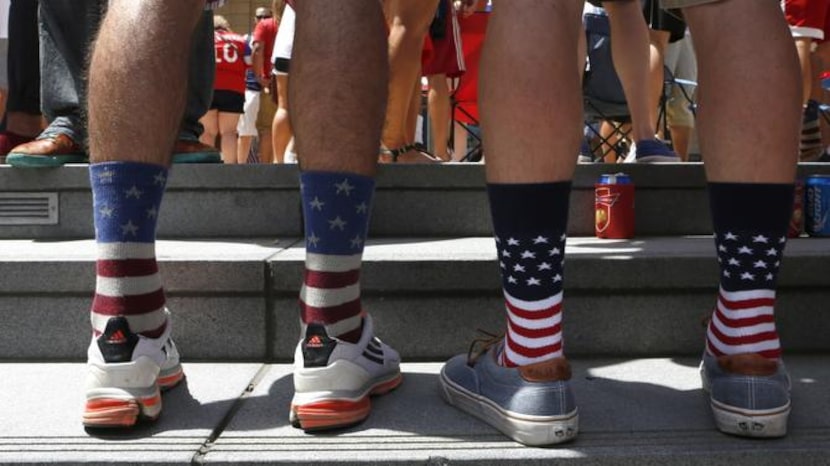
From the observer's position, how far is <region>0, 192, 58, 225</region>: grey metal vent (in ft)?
6.84

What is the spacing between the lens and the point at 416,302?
1654 millimetres

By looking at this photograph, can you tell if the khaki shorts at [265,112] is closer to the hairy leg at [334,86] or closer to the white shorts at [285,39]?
the white shorts at [285,39]

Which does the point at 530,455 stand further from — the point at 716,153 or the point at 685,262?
the point at 685,262

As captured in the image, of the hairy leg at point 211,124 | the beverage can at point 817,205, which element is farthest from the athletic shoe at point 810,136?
the hairy leg at point 211,124

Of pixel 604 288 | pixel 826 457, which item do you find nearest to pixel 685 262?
pixel 604 288

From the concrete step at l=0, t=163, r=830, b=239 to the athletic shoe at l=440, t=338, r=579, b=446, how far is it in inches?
34.9

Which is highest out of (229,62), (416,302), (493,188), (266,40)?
(266,40)

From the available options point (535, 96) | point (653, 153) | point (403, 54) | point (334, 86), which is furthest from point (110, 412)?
point (653, 153)

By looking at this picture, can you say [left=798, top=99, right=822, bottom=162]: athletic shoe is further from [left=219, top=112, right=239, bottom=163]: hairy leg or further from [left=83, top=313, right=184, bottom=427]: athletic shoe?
[left=219, top=112, right=239, bottom=163]: hairy leg

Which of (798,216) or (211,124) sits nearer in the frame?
(798,216)

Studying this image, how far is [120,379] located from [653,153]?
6.25 feet

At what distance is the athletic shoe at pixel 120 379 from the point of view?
1.18 metres

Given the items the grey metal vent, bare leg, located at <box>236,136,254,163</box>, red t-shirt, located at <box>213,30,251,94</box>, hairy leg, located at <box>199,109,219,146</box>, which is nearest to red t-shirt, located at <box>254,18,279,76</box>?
red t-shirt, located at <box>213,30,251,94</box>

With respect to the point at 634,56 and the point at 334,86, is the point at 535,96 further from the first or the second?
the point at 634,56
